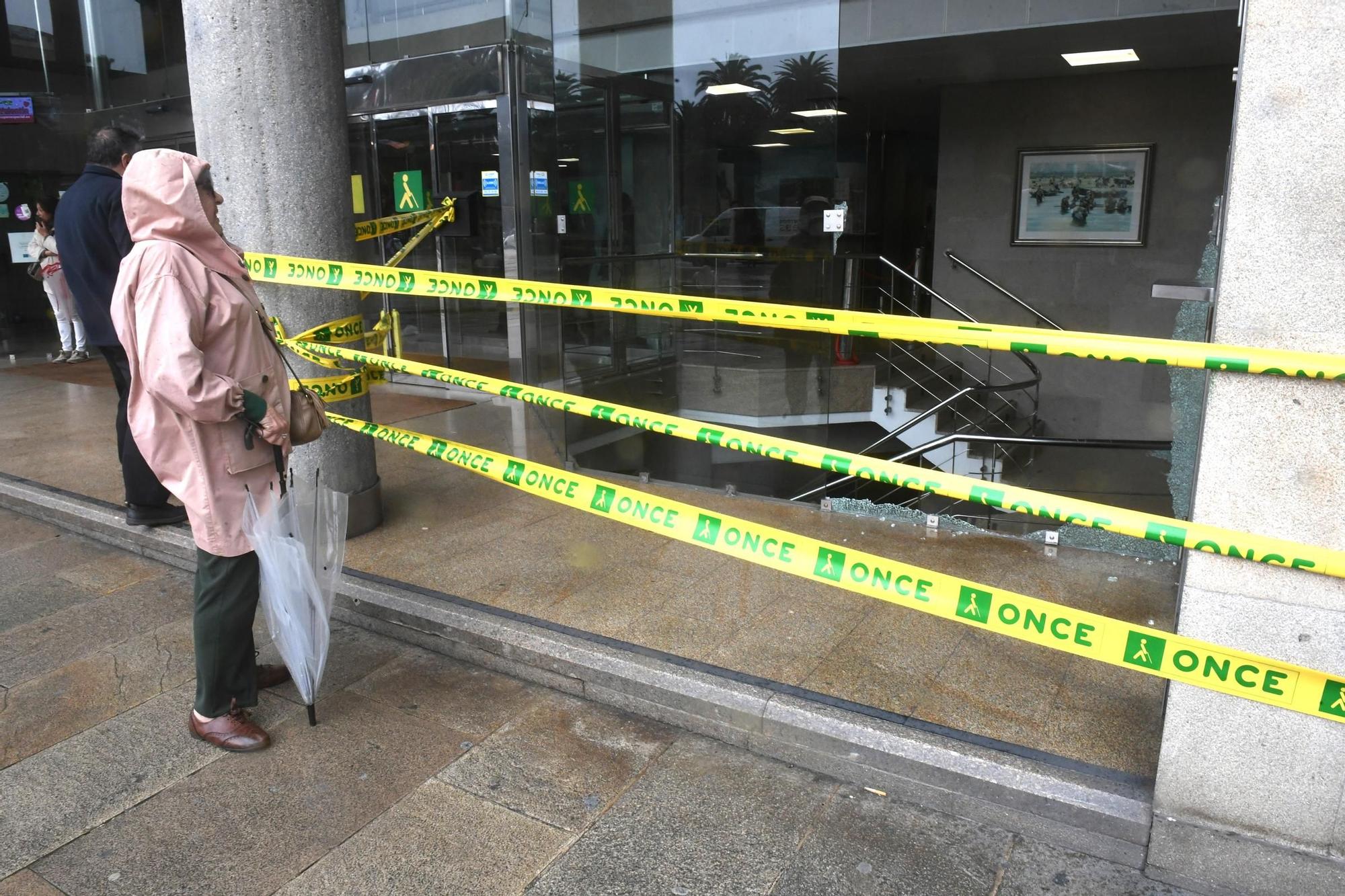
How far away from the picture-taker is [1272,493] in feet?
8.54

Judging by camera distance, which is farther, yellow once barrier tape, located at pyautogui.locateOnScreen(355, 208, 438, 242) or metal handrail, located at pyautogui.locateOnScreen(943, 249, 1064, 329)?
metal handrail, located at pyautogui.locateOnScreen(943, 249, 1064, 329)

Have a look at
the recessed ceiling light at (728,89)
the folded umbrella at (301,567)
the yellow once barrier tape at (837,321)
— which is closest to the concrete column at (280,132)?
the yellow once barrier tape at (837,321)

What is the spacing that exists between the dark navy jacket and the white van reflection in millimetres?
4332

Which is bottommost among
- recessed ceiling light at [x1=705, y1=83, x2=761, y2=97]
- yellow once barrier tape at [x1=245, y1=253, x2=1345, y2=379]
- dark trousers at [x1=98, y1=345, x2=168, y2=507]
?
dark trousers at [x1=98, y1=345, x2=168, y2=507]

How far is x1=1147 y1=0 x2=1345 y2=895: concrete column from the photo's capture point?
244cm

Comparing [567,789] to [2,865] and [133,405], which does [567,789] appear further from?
[133,405]

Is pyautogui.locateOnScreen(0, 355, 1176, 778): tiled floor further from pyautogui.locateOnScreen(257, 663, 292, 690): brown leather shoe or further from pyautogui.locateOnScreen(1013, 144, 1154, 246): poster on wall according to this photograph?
pyautogui.locateOnScreen(1013, 144, 1154, 246): poster on wall

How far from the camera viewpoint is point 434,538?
5.30 metres

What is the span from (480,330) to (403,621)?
6.75 m

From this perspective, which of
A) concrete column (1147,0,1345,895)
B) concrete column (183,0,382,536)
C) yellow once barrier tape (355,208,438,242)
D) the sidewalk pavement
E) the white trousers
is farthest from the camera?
the white trousers

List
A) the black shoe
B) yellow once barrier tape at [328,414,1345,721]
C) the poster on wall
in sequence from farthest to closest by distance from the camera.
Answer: the poster on wall, the black shoe, yellow once barrier tape at [328,414,1345,721]

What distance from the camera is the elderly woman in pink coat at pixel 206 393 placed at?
10.2 ft

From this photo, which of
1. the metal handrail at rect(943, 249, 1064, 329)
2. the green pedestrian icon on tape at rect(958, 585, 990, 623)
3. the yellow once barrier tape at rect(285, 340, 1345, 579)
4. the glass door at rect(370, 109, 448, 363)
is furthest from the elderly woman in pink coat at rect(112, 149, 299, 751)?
the metal handrail at rect(943, 249, 1064, 329)

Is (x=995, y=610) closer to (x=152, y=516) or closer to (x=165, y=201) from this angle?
(x=165, y=201)
